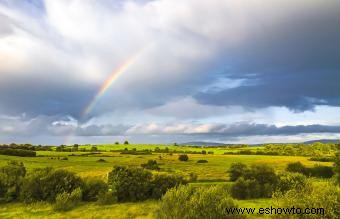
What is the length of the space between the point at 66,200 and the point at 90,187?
8.97m

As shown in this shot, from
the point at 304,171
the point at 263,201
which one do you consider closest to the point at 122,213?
the point at 263,201

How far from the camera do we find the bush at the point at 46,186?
80.2m

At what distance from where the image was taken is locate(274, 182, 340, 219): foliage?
36312 millimetres

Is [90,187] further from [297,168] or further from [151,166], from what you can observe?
[297,168]

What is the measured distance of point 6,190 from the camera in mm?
85312

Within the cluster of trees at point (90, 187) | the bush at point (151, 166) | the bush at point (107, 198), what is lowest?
the bush at point (107, 198)

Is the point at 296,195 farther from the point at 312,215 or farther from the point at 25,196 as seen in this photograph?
the point at 25,196

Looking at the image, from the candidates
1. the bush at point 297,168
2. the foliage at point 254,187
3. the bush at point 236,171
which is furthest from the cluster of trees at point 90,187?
the bush at point 297,168

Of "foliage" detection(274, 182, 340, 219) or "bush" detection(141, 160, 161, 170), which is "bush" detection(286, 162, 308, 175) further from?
"foliage" detection(274, 182, 340, 219)

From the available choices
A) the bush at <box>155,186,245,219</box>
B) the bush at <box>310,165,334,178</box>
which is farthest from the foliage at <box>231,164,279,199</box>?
the bush at <box>310,165,334,178</box>

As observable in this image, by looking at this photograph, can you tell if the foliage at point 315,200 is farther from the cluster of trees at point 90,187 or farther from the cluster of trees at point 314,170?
the cluster of trees at point 314,170

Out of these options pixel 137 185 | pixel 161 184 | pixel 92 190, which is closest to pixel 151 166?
pixel 161 184

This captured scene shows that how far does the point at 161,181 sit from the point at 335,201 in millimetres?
A: 48919

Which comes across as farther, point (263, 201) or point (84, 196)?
point (84, 196)
